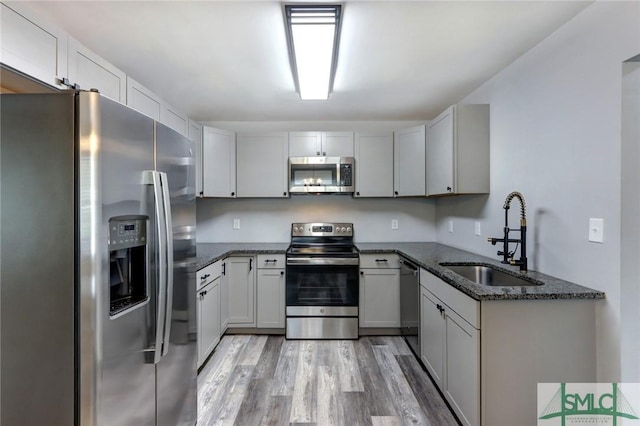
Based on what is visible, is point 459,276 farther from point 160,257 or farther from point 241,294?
point 241,294

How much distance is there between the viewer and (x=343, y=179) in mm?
3139

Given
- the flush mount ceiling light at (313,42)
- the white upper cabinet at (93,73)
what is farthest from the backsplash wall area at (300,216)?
the white upper cabinet at (93,73)

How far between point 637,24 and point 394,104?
1.77m

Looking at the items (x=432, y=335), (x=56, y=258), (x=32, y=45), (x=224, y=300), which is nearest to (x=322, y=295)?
(x=224, y=300)

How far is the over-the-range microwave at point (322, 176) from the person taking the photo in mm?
3133

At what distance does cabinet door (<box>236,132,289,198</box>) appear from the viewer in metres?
3.18

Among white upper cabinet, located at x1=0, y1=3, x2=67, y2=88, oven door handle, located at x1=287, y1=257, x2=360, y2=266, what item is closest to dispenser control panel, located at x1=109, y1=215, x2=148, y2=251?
white upper cabinet, located at x1=0, y1=3, x2=67, y2=88

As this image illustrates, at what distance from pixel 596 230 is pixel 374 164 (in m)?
2.05

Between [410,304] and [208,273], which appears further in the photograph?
[410,304]

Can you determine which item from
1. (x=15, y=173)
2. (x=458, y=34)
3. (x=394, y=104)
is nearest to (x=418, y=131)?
(x=394, y=104)

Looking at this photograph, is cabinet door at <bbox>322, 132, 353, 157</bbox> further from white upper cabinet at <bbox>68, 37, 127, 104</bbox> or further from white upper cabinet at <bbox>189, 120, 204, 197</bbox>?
white upper cabinet at <bbox>68, 37, 127, 104</bbox>

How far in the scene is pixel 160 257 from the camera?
1196mm

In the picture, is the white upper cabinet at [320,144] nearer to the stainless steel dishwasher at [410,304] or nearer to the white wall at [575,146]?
the stainless steel dishwasher at [410,304]

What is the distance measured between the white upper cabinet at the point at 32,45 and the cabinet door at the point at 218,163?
1.52m
